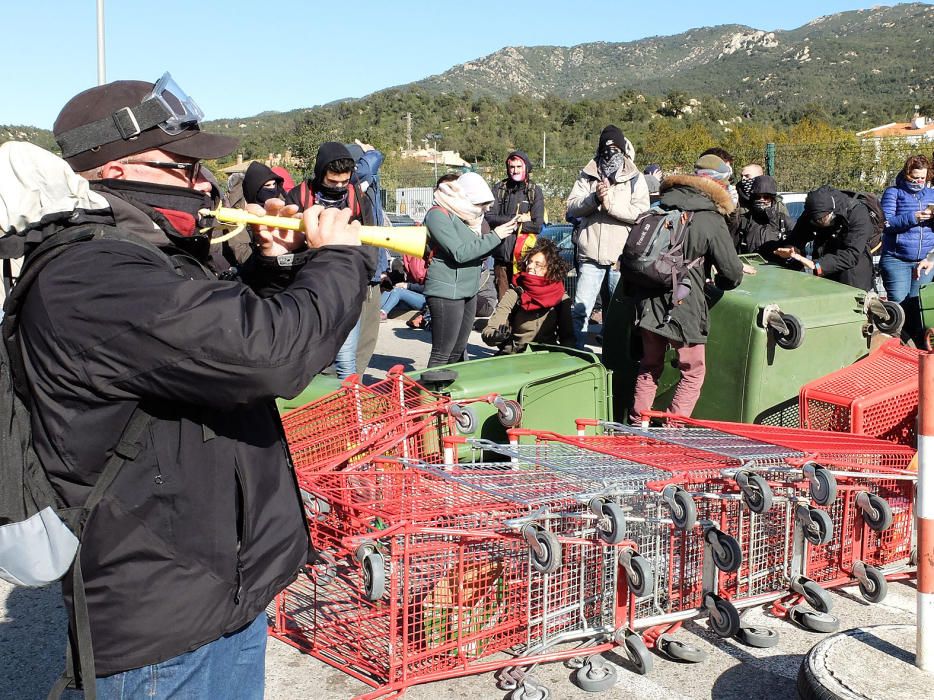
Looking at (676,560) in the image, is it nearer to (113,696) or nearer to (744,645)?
(744,645)

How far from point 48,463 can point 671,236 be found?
14.0 ft

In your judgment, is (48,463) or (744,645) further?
(744,645)

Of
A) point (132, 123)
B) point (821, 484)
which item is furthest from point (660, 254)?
point (132, 123)

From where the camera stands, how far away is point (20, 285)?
6.00 ft

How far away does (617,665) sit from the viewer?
12.4 feet

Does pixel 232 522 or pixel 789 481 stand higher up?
pixel 232 522

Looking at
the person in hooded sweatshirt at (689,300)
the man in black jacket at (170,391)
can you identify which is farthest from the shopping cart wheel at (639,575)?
the person in hooded sweatshirt at (689,300)

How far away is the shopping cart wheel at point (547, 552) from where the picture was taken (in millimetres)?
3139

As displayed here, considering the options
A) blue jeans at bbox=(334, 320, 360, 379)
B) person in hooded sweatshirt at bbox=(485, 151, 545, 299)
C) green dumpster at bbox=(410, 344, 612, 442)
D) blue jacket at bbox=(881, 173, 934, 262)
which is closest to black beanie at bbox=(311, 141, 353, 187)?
blue jeans at bbox=(334, 320, 360, 379)

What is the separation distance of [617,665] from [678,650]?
0.25m

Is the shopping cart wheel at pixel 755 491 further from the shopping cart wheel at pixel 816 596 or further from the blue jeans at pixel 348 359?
the blue jeans at pixel 348 359

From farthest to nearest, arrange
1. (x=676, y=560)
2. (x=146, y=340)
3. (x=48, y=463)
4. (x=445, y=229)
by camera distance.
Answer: (x=445, y=229) < (x=676, y=560) < (x=48, y=463) < (x=146, y=340)

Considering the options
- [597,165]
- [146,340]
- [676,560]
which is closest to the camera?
[146,340]

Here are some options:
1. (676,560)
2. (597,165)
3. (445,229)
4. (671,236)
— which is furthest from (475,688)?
(597,165)
